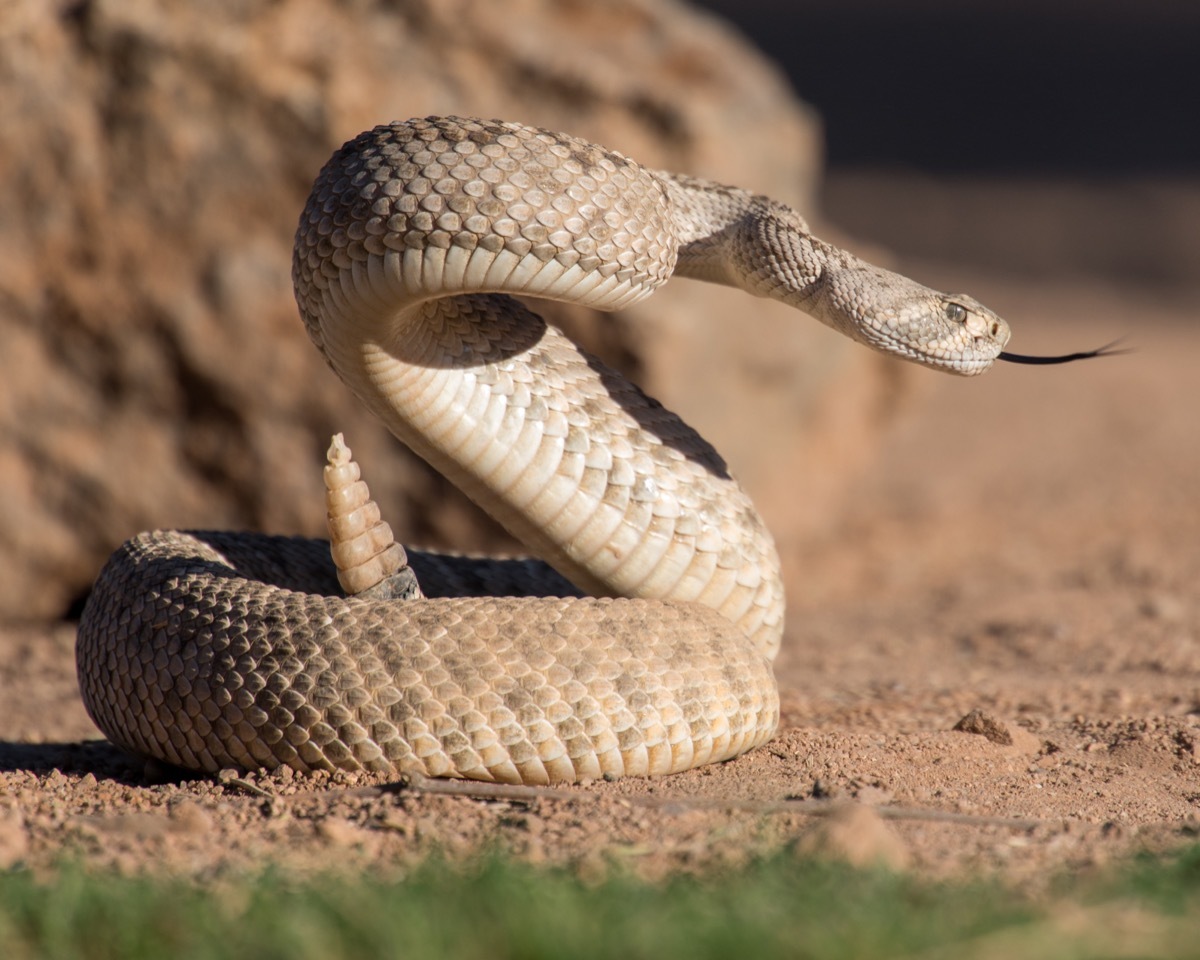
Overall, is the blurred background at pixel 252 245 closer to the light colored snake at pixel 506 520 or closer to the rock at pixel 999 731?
the light colored snake at pixel 506 520

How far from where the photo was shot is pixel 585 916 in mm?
2895

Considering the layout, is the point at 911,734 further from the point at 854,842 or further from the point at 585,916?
the point at 585,916

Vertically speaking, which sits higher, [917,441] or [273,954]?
[917,441]

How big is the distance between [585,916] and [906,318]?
2.87 m

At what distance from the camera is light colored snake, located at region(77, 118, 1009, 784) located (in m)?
4.23

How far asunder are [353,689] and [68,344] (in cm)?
478

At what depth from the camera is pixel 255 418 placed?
8461 millimetres

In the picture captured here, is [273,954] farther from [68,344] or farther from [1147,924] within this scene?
[68,344]

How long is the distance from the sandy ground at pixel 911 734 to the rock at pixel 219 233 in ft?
3.41

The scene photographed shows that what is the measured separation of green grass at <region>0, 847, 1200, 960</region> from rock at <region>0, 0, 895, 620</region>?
5362mm

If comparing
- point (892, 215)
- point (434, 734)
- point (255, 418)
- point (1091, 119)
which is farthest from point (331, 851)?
point (1091, 119)

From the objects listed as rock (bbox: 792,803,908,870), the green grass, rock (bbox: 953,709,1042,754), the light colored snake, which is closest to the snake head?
the light colored snake

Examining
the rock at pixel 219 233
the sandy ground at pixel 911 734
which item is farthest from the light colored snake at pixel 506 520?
the rock at pixel 219 233

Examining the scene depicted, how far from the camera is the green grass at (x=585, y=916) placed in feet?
9.07
